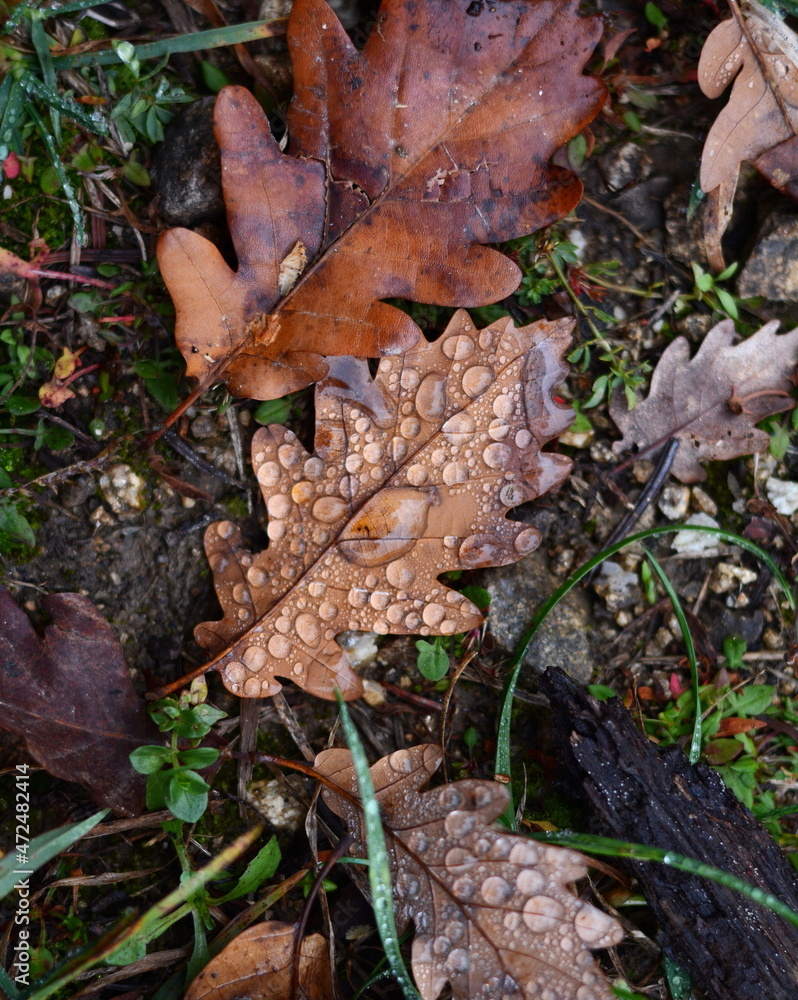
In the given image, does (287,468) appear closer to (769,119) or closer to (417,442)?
(417,442)

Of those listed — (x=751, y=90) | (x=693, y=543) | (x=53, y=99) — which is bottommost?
(x=693, y=543)

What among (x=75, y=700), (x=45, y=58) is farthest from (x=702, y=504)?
(x=45, y=58)

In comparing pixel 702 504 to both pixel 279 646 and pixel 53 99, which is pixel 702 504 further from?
pixel 53 99

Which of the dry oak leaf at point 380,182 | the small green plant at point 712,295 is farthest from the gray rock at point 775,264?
the dry oak leaf at point 380,182

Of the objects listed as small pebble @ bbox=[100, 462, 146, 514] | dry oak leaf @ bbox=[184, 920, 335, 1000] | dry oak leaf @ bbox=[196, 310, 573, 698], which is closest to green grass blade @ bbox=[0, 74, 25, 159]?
small pebble @ bbox=[100, 462, 146, 514]

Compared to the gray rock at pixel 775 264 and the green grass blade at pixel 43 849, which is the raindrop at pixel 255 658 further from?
the gray rock at pixel 775 264
